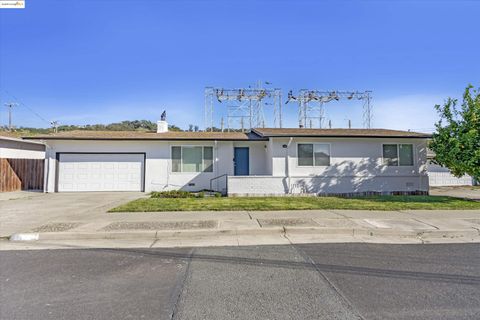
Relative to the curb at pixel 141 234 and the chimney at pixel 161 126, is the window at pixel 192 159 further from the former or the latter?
the curb at pixel 141 234

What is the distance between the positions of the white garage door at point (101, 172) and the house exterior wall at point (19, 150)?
3878 mm

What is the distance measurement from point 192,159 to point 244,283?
12.5 metres

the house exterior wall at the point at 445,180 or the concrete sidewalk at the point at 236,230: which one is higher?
the house exterior wall at the point at 445,180

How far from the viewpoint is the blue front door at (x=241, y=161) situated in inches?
645

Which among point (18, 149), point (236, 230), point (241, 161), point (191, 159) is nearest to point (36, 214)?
point (236, 230)

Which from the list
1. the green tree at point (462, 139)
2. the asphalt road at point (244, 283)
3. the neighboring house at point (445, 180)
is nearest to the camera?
the asphalt road at point (244, 283)

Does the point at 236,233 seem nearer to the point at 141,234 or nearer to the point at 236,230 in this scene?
the point at 236,230

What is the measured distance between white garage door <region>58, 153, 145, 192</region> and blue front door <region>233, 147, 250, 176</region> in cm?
546

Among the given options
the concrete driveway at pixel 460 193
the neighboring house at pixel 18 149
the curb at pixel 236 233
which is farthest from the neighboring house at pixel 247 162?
the curb at pixel 236 233

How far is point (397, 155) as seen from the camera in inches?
606

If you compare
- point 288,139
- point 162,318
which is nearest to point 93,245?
point 162,318

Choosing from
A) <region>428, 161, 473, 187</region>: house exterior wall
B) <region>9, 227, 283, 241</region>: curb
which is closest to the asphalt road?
<region>9, 227, 283, 241</region>: curb

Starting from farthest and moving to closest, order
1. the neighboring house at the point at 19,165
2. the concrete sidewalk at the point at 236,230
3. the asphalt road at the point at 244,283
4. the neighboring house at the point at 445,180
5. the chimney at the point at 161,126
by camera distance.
→ the neighboring house at the point at 445,180 → the chimney at the point at 161,126 → the neighboring house at the point at 19,165 → the concrete sidewalk at the point at 236,230 → the asphalt road at the point at 244,283

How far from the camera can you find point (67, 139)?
15.4 meters
